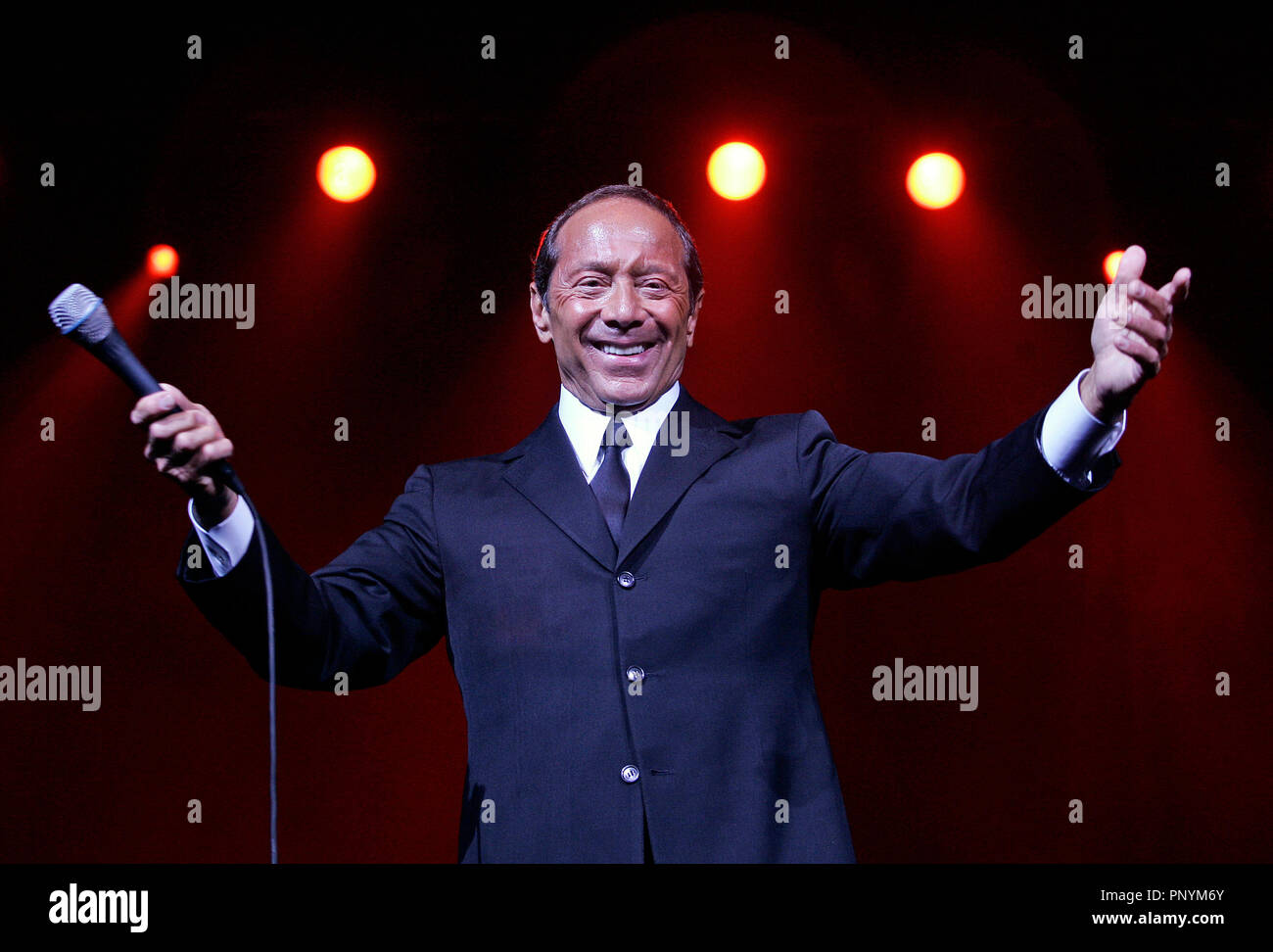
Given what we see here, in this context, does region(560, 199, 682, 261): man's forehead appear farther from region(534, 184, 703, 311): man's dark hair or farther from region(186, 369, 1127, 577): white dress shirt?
region(186, 369, 1127, 577): white dress shirt

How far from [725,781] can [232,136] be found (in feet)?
8.17

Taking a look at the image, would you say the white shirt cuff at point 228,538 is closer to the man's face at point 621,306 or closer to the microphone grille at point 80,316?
the microphone grille at point 80,316

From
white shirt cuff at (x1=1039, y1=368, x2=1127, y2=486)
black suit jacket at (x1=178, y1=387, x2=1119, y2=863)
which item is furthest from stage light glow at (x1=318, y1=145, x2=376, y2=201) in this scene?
white shirt cuff at (x1=1039, y1=368, x2=1127, y2=486)

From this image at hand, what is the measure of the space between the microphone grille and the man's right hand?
87 millimetres

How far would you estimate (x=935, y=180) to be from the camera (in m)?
3.51

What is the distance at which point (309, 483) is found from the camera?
371 centimetres

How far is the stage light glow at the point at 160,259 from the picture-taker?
11.5ft

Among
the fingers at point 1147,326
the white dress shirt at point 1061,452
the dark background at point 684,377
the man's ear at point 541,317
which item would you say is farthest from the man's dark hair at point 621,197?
the dark background at point 684,377

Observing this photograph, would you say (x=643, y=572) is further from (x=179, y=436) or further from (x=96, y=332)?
(x=96, y=332)

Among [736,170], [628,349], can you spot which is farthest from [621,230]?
[736,170]

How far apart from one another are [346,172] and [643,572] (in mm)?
2050

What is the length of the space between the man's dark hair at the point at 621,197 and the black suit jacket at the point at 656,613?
A: 1.05ft

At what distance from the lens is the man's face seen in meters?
2.11

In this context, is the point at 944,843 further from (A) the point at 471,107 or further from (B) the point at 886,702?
(A) the point at 471,107
